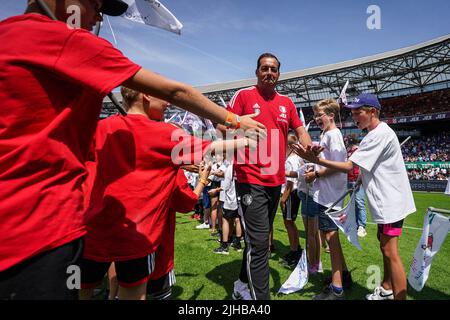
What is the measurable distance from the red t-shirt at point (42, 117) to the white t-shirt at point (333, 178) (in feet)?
10.3

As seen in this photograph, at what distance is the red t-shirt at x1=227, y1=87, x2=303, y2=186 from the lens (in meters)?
3.04

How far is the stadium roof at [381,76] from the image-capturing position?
31.5 meters

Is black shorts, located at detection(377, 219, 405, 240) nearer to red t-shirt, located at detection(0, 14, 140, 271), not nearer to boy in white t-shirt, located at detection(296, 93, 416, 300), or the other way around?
boy in white t-shirt, located at detection(296, 93, 416, 300)

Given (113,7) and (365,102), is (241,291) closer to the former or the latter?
(365,102)

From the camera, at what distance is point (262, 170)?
304 cm

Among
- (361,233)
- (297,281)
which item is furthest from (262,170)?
(361,233)

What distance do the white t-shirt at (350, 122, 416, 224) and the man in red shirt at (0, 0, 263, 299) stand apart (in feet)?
8.59

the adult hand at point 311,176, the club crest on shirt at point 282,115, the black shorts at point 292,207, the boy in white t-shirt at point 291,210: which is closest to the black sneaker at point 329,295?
the boy in white t-shirt at point 291,210

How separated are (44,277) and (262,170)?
2.27 m

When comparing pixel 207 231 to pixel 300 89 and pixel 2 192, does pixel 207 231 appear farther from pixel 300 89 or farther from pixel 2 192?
pixel 300 89

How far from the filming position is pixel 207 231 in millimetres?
7766

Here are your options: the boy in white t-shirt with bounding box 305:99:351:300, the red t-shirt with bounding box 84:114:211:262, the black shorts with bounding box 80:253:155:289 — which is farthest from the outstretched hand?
the black shorts with bounding box 80:253:155:289

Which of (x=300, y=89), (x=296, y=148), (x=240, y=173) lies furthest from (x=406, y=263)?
(x=300, y=89)

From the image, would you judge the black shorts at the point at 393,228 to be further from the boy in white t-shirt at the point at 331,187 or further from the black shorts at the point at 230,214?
the black shorts at the point at 230,214
